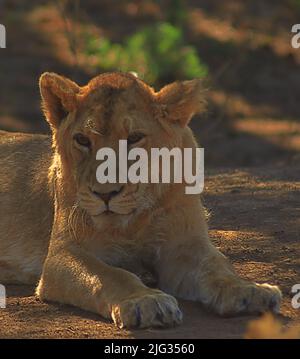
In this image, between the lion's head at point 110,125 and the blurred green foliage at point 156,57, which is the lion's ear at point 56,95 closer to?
the lion's head at point 110,125

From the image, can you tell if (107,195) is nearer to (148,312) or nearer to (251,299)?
(148,312)

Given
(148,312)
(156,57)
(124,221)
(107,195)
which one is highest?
(156,57)

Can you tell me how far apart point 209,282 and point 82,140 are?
0.89m

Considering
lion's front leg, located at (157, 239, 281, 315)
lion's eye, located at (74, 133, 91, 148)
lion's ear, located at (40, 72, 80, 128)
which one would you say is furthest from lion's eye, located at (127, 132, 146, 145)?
lion's front leg, located at (157, 239, 281, 315)

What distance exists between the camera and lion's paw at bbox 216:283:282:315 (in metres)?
5.11

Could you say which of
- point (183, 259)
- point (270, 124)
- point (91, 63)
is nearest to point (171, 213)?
point (183, 259)

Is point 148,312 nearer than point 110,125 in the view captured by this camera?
Yes

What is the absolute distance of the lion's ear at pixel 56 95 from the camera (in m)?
5.79

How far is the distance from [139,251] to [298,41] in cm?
1068

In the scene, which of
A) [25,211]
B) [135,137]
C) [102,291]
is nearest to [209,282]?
[102,291]

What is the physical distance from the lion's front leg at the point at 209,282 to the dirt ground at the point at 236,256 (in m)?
0.06

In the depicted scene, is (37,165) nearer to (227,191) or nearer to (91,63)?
(227,191)

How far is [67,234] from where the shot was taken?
577cm

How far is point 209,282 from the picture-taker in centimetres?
536
